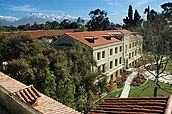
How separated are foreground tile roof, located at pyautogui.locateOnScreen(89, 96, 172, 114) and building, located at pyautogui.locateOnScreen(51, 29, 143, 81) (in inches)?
883

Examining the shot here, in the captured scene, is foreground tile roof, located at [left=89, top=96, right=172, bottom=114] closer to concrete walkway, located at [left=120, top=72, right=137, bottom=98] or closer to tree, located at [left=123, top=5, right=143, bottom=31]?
concrete walkway, located at [left=120, top=72, right=137, bottom=98]

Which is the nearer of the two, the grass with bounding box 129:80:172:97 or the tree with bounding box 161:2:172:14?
the grass with bounding box 129:80:172:97

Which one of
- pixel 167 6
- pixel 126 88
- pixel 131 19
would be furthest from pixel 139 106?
pixel 167 6

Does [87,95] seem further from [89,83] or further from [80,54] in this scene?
[80,54]

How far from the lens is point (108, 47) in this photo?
110 ft

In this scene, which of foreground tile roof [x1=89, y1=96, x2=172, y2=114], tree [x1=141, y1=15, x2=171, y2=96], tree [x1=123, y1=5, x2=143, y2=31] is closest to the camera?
foreground tile roof [x1=89, y1=96, x2=172, y2=114]

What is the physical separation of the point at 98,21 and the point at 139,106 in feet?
267

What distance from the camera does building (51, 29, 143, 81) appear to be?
97.5 ft

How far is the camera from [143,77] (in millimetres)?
34906

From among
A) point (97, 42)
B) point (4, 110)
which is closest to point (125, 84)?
point (97, 42)

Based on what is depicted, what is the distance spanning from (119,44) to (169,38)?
14529 mm

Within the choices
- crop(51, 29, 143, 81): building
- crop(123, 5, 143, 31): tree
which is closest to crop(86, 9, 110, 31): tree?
crop(123, 5, 143, 31): tree

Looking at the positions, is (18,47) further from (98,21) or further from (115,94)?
(98,21)

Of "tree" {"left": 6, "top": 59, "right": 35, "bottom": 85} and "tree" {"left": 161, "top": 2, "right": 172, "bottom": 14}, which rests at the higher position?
"tree" {"left": 161, "top": 2, "right": 172, "bottom": 14}
